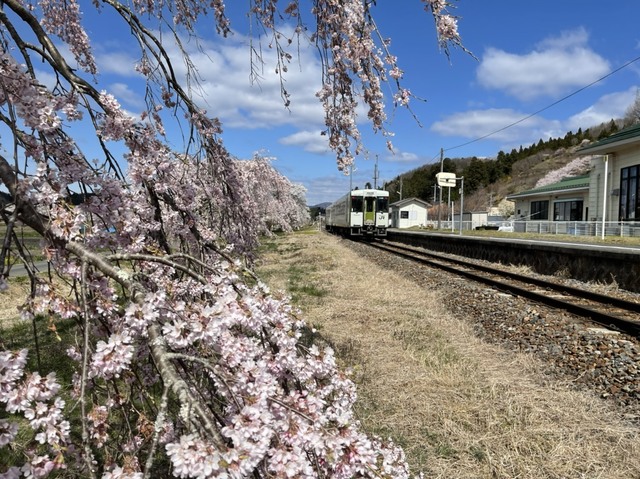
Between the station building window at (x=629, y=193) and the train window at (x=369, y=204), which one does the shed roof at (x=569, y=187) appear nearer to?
the station building window at (x=629, y=193)

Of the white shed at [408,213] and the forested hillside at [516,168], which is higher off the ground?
the forested hillside at [516,168]

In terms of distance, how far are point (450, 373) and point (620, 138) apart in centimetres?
2558

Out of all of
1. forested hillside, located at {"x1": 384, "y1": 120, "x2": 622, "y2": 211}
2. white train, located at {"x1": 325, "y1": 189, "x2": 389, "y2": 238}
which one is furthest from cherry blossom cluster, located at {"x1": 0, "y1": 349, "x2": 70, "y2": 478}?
forested hillside, located at {"x1": 384, "y1": 120, "x2": 622, "y2": 211}

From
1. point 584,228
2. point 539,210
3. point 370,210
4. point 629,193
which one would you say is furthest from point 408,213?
point 629,193

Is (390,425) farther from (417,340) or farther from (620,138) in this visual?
(620,138)

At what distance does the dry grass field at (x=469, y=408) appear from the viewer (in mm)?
3441

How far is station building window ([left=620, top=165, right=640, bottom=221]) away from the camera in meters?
25.1

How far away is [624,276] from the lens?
37.0 ft

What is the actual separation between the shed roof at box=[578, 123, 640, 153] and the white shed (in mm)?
45195

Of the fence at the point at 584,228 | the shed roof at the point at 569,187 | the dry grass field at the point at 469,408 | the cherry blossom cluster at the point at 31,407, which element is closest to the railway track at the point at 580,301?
the dry grass field at the point at 469,408

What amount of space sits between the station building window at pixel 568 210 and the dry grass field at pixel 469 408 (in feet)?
118

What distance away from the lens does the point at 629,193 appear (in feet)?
84.8

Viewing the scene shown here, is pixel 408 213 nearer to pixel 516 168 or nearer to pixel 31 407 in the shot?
pixel 516 168

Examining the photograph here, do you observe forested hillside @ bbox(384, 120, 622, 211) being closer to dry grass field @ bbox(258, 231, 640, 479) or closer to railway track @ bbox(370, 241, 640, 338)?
railway track @ bbox(370, 241, 640, 338)
